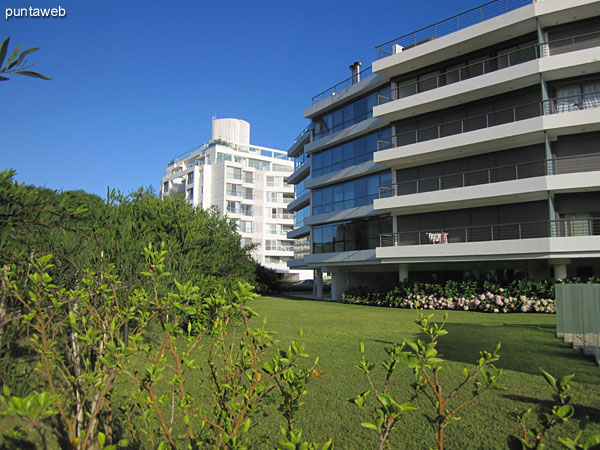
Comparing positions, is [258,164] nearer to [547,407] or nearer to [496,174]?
[496,174]

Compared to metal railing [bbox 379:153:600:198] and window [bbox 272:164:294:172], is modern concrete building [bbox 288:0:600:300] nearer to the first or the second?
metal railing [bbox 379:153:600:198]

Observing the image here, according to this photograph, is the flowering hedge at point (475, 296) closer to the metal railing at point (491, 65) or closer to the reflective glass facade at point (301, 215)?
the metal railing at point (491, 65)

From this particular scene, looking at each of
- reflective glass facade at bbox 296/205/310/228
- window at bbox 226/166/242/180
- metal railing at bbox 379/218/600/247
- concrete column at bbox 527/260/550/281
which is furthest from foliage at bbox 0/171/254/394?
window at bbox 226/166/242/180

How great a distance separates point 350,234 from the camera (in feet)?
100.0

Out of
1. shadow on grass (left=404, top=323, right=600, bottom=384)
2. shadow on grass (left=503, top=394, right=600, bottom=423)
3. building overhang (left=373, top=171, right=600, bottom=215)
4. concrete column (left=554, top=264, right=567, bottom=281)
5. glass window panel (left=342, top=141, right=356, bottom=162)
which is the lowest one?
shadow on grass (left=404, top=323, right=600, bottom=384)

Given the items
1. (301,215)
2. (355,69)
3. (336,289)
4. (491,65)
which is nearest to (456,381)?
(491,65)

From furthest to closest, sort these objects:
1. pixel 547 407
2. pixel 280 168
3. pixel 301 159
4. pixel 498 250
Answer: pixel 280 168, pixel 301 159, pixel 498 250, pixel 547 407

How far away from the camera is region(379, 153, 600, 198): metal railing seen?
2098 cm

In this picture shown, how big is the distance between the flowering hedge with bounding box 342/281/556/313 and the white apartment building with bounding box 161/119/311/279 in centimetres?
4541

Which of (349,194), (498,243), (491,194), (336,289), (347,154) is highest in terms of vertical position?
(347,154)

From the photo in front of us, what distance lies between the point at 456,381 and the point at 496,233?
18.6 metres

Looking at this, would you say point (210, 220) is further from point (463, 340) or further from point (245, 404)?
point (245, 404)

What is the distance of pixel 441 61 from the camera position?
25.9m

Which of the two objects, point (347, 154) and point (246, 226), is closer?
point (347, 154)
